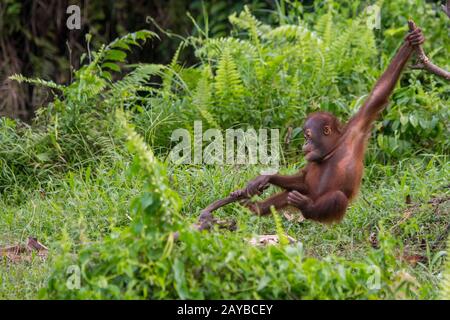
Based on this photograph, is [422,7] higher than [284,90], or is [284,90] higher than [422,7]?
[422,7]

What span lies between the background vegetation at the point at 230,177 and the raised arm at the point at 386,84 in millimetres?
620

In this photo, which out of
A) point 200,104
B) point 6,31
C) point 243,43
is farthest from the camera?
point 6,31

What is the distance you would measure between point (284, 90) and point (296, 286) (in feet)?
10.9

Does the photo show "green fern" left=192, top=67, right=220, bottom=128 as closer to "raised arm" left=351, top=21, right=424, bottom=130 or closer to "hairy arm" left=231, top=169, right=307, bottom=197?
"hairy arm" left=231, top=169, right=307, bottom=197

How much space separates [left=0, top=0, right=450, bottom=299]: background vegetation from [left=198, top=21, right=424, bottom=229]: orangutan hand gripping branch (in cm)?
19

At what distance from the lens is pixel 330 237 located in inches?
201

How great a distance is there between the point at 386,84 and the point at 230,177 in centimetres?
152

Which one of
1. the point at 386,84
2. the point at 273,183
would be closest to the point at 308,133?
the point at 273,183

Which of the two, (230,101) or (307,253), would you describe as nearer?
(307,253)

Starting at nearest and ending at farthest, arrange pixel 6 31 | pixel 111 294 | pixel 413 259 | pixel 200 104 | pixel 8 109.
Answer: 1. pixel 111 294
2. pixel 413 259
3. pixel 200 104
4. pixel 8 109
5. pixel 6 31

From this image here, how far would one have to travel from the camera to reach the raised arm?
4.48m

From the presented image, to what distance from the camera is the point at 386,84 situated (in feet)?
15.2

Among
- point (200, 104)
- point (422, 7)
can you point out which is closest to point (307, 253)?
point (200, 104)

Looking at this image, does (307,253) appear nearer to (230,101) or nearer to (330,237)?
(330,237)
